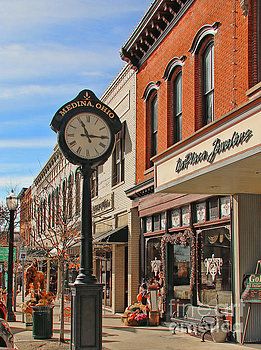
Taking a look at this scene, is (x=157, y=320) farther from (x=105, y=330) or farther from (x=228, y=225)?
(x=228, y=225)

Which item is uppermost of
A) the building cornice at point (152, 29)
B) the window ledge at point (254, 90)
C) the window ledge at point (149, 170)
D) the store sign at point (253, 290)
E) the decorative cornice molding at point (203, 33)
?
the building cornice at point (152, 29)

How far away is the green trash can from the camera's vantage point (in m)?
16.6

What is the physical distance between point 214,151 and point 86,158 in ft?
7.74

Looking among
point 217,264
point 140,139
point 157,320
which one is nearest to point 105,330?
point 157,320

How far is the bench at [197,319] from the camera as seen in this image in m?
16.4

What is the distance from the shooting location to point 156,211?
21.6m

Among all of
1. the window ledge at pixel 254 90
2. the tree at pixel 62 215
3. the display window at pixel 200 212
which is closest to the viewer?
the window ledge at pixel 254 90

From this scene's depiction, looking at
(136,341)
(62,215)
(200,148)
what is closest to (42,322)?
(136,341)

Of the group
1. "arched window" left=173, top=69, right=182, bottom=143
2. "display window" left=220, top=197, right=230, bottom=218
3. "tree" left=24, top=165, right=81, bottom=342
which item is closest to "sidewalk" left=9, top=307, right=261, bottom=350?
"tree" left=24, top=165, right=81, bottom=342

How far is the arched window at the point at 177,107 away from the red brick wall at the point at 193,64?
37 centimetres

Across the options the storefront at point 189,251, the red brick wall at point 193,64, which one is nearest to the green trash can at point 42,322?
the storefront at point 189,251

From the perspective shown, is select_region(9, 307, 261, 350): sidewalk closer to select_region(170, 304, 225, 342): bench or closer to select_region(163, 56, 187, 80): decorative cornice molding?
select_region(170, 304, 225, 342): bench

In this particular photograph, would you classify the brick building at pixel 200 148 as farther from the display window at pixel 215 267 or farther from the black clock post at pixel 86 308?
the black clock post at pixel 86 308

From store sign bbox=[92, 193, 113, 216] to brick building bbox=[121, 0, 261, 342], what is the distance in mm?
4027
